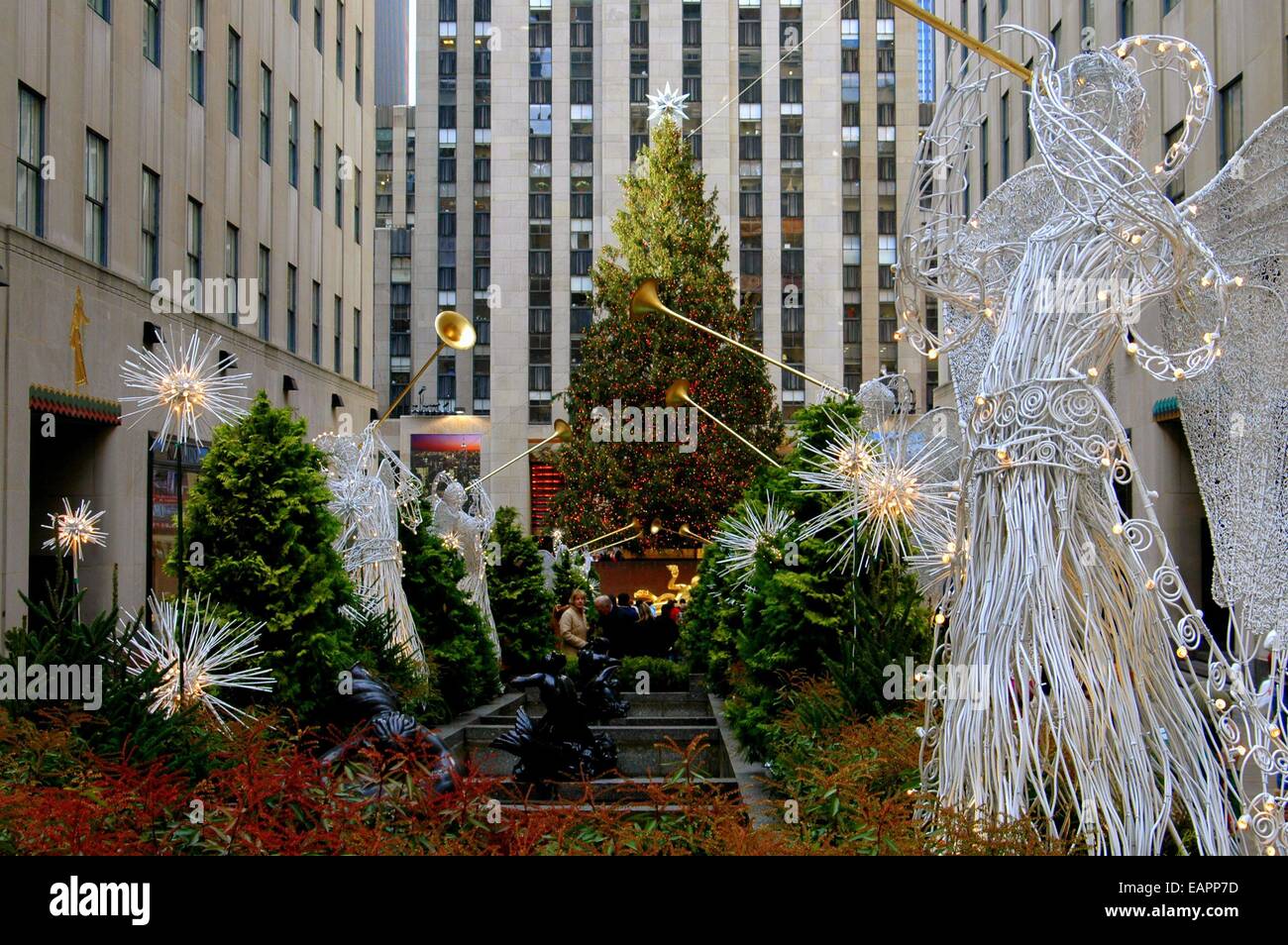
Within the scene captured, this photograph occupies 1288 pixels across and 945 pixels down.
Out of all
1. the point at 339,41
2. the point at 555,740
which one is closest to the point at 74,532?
the point at 555,740

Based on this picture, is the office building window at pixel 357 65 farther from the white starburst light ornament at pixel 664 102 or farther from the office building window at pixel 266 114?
the white starburst light ornament at pixel 664 102

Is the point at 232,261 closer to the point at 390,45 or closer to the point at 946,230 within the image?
the point at 390,45

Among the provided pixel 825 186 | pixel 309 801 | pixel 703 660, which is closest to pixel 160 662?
pixel 309 801

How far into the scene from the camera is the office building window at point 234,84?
2253cm

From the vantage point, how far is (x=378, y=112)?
5341cm

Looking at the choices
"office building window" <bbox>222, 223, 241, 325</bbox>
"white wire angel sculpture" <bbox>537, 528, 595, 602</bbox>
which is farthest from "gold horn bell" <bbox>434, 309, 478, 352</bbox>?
"office building window" <bbox>222, 223, 241, 325</bbox>

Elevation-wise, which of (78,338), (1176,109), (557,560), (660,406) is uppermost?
(1176,109)

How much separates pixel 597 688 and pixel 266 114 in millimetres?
18251

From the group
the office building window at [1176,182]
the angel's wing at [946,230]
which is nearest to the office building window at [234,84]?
the office building window at [1176,182]

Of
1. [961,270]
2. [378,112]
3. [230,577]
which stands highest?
[378,112]

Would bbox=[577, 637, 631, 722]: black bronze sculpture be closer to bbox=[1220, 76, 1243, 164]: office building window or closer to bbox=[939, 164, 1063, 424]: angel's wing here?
bbox=[939, 164, 1063, 424]: angel's wing

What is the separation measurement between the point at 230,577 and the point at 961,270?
20.4 ft

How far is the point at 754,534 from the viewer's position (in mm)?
13414

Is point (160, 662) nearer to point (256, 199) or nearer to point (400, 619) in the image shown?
point (400, 619)
